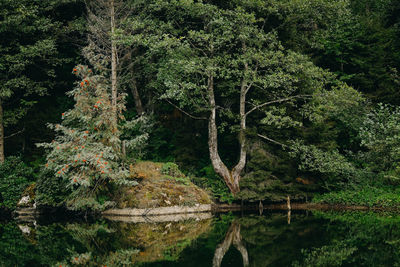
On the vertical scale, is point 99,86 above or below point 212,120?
above

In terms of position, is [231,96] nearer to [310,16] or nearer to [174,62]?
[174,62]

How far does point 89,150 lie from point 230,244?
7641 millimetres

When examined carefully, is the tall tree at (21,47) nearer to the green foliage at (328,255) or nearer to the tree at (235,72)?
the tree at (235,72)

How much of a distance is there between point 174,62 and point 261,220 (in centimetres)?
786

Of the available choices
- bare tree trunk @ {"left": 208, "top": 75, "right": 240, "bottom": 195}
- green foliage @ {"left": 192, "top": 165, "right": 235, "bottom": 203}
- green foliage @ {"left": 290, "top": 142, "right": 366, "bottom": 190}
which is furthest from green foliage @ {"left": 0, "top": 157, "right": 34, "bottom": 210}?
green foliage @ {"left": 290, "top": 142, "right": 366, "bottom": 190}

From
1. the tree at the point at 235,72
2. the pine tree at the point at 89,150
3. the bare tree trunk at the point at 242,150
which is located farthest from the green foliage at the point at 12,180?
the bare tree trunk at the point at 242,150

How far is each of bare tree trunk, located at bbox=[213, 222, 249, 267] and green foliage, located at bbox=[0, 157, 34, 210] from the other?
34.9ft

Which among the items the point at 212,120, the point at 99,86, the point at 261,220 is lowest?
the point at 261,220

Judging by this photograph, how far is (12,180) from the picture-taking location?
1797 cm

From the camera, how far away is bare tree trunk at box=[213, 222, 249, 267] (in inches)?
310

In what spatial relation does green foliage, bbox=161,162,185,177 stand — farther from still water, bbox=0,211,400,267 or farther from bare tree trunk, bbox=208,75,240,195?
still water, bbox=0,211,400,267

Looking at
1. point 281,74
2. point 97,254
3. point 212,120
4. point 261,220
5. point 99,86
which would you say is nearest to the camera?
point 97,254

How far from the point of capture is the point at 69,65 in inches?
1024

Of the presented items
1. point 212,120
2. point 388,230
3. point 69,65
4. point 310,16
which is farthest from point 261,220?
point 69,65
